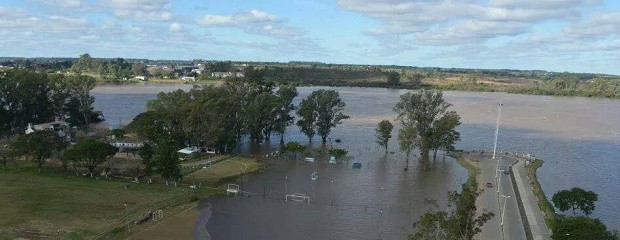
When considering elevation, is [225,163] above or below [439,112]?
below

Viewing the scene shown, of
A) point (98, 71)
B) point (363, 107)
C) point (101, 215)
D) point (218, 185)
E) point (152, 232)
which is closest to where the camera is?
point (152, 232)

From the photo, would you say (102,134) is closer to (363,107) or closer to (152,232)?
(152,232)

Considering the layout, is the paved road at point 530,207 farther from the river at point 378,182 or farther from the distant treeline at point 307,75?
the distant treeline at point 307,75

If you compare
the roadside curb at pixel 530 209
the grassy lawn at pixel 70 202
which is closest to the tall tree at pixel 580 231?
the roadside curb at pixel 530 209

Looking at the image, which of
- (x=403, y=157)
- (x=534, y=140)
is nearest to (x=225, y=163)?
(x=403, y=157)

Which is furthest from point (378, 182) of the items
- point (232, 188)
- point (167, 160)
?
point (167, 160)

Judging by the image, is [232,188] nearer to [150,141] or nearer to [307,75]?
[150,141]
